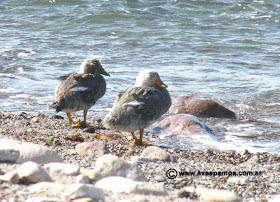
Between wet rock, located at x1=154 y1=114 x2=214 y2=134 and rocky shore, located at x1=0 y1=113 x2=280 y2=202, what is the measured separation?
102 cm

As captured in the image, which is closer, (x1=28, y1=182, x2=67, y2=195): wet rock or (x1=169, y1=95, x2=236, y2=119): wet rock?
(x1=28, y1=182, x2=67, y2=195): wet rock

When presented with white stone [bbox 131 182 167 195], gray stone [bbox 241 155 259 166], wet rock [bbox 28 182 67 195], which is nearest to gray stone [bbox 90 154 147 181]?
white stone [bbox 131 182 167 195]

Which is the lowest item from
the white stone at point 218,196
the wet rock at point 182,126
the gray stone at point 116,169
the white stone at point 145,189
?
the wet rock at point 182,126

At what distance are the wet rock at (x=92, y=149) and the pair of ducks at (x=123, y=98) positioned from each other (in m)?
0.78

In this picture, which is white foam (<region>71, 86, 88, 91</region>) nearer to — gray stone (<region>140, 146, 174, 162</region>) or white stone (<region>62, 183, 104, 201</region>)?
gray stone (<region>140, 146, 174, 162</region>)

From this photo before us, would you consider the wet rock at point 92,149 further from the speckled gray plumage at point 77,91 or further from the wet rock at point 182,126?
the wet rock at point 182,126

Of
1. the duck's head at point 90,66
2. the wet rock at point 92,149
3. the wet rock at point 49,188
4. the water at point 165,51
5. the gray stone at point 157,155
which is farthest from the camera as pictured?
the water at point 165,51

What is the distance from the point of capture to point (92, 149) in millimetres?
6504

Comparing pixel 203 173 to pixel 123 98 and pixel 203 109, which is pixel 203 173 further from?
pixel 203 109

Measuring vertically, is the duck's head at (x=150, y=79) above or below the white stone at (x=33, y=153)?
below

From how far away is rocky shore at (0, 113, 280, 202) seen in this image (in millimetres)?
4332

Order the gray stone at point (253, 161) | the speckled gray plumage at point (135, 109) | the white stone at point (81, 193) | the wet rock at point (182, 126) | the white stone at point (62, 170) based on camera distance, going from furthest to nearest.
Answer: the wet rock at point (182, 126) → the speckled gray plumage at point (135, 109) → the gray stone at point (253, 161) → the white stone at point (62, 170) → the white stone at point (81, 193)

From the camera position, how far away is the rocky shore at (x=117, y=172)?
433cm

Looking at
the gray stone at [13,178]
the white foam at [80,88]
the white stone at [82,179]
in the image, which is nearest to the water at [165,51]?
the white foam at [80,88]
